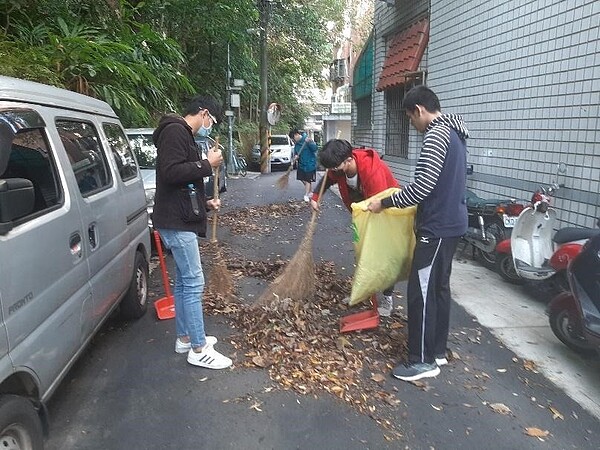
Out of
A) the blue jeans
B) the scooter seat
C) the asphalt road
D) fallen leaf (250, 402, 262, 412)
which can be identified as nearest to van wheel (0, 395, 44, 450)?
the asphalt road

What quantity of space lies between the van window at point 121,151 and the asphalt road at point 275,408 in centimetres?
140

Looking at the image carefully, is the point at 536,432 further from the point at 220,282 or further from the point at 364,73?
the point at 364,73

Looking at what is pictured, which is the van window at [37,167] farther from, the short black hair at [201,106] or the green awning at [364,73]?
the green awning at [364,73]

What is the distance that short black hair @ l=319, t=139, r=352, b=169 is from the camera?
3973 mm

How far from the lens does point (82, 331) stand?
9.36ft

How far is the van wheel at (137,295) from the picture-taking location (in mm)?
4309

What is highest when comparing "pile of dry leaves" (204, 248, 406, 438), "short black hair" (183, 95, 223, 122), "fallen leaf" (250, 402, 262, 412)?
"short black hair" (183, 95, 223, 122)

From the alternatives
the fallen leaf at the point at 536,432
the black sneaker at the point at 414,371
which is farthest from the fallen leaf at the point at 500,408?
the black sneaker at the point at 414,371

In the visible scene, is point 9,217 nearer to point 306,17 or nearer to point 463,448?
point 463,448

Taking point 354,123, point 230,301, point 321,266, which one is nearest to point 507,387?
point 230,301

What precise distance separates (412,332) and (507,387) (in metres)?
0.73

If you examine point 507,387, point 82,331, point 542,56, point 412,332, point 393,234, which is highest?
point 542,56

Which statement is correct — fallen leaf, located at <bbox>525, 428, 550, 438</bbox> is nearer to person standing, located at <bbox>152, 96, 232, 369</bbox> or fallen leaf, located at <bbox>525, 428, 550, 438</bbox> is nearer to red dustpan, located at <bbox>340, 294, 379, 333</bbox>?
red dustpan, located at <bbox>340, 294, 379, 333</bbox>

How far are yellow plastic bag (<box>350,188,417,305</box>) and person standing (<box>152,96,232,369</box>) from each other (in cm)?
115
